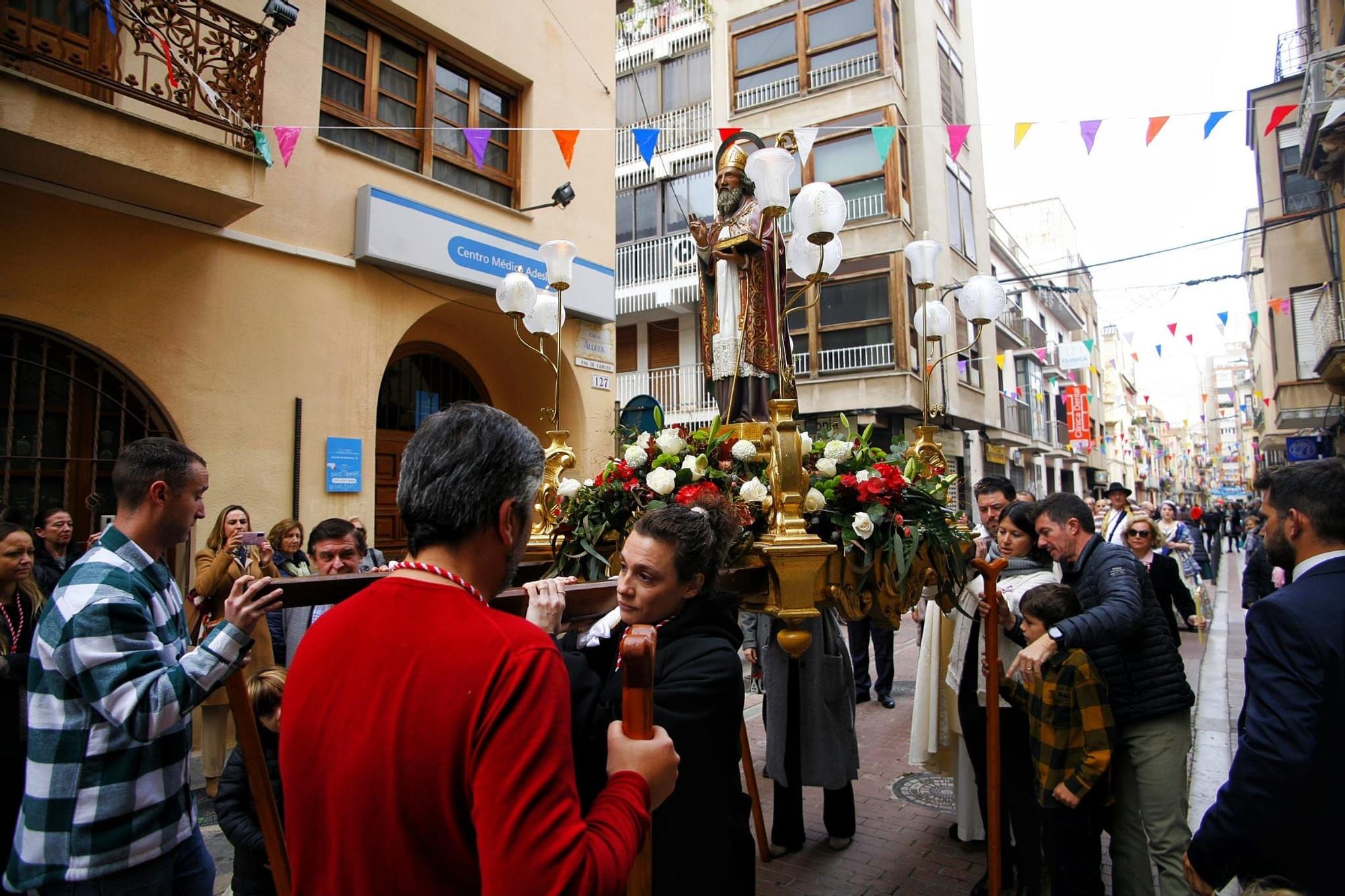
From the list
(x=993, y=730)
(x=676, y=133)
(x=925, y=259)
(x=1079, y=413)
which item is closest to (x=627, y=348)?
(x=676, y=133)

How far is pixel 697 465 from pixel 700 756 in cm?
168

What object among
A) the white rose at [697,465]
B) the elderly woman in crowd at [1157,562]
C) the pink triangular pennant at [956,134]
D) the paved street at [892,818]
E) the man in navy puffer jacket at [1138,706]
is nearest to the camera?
the man in navy puffer jacket at [1138,706]

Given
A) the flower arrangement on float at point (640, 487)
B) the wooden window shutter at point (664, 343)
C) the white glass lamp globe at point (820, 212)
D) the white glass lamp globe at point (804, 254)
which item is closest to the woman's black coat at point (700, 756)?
the flower arrangement on float at point (640, 487)

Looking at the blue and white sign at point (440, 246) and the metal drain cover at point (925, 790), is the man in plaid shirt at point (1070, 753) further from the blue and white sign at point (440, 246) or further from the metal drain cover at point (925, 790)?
the blue and white sign at point (440, 246)

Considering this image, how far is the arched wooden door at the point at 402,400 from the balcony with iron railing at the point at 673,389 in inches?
246

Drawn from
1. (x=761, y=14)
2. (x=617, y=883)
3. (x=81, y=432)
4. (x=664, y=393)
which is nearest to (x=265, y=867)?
(x=617, y=883)

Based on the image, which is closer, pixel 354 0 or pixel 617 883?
pixel 617 883

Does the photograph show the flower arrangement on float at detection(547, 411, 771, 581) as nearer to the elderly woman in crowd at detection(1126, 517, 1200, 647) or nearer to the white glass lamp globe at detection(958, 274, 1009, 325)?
the white glass lamp globe at detection(958, 274, 1009, 325)

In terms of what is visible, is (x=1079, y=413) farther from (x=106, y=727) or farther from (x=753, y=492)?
(x=106, y=727)

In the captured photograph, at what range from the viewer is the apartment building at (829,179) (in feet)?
51.9

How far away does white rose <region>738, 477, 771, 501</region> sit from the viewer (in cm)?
319

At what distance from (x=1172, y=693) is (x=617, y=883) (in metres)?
2.89

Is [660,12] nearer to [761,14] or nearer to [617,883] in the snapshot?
[761,14]

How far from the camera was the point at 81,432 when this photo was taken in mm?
5953
